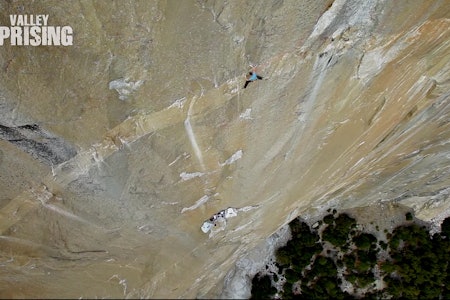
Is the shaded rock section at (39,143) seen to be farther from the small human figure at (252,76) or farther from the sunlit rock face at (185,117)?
the small human figure at (252,76)

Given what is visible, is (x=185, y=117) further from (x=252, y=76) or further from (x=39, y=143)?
(x=39, y=143)

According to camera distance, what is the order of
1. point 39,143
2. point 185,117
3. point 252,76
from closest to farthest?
1. point 39,143
2. point 252,76
3. point 185,117

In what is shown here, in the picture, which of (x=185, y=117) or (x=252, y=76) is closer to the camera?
(x=252, y=76)

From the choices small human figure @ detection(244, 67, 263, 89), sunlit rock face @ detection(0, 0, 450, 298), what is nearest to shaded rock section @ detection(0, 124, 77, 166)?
sunlit rock face @ detection(0, 0, 450, 298)

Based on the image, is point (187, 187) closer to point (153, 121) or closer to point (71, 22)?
point (153, 121)

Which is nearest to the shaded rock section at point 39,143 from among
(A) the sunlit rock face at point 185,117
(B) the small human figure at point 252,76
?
(A) the sunlit rock face at point 185,117

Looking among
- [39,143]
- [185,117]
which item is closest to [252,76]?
[185,117]

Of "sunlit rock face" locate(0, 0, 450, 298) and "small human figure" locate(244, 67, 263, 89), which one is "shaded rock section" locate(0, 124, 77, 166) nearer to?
"sunlit rock face" locate(0, 0, 450, 298)

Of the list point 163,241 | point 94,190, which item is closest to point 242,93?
point 94,190

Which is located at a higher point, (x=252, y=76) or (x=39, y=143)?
(x=39, y=143)
